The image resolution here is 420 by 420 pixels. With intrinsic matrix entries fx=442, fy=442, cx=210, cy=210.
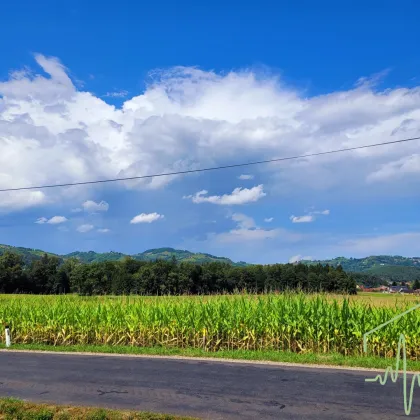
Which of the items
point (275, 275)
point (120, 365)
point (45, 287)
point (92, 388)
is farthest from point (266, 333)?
point (45, 287)

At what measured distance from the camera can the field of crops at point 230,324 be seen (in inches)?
643

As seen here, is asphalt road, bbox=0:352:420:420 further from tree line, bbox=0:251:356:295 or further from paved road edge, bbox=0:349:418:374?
tree line, bbox=0:251:356:295

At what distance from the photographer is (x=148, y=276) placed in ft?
256

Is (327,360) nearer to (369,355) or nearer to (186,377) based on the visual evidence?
(369,355)

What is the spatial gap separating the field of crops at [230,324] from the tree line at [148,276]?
122ft

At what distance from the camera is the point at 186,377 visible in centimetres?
1172

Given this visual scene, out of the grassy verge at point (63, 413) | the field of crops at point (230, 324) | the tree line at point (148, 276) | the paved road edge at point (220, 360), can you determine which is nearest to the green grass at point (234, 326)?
the field of crops at point (230, 324)

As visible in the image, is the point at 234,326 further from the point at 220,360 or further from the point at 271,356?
the point at 220,360

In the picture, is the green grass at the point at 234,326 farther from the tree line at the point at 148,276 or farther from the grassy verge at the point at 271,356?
the tree line at the point at 148,276

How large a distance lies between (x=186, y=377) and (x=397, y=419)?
5548mm

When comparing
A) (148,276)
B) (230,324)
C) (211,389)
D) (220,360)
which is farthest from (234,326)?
(148,276)

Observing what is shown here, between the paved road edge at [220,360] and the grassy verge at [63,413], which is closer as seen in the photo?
the grassy verge at [63,413]

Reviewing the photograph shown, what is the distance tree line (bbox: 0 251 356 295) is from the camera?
65750 millimetres

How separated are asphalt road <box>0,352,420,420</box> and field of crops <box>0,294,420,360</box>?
3853 millimetres
